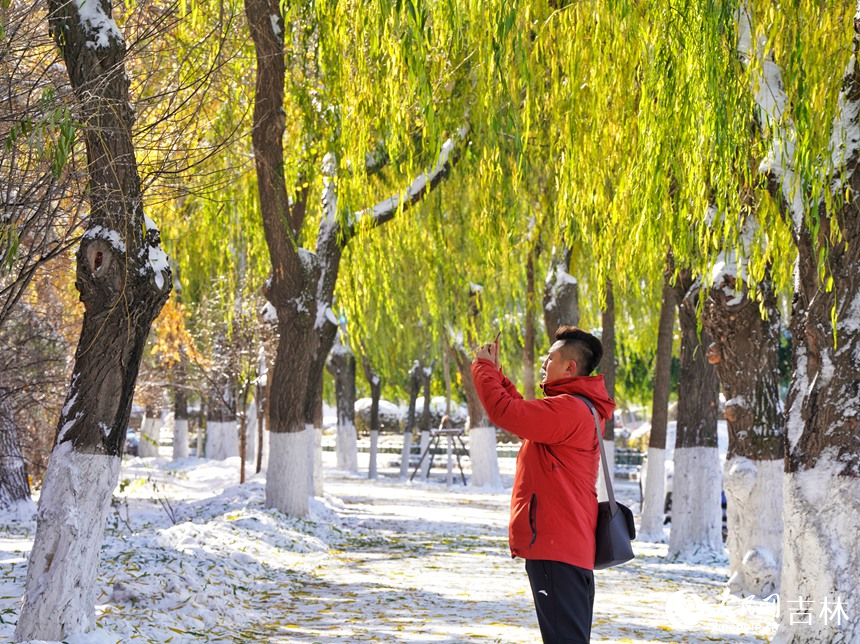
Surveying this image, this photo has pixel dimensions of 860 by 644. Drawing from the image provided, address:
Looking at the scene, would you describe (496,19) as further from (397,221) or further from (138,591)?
(397,221)

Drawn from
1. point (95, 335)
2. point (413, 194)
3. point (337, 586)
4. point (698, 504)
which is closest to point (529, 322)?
point (698, 504)

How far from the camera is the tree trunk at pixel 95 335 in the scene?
5871 mm

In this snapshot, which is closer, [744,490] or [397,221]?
[744,490]

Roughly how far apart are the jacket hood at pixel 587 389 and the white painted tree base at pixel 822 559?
6.97 feet

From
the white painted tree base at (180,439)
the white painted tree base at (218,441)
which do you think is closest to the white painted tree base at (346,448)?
the white painted tree base at (218,441)

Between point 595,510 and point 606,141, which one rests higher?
point 606,141

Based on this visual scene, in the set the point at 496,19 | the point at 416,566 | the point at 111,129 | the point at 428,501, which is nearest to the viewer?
the point at 111,129

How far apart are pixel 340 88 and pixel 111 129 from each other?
4085 mm

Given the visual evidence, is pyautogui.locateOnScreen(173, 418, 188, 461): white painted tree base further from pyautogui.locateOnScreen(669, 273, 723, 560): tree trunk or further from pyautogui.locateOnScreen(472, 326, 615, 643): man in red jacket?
pyautogui.locateOnScreen(472, 326, 615, 643): man in red jacket

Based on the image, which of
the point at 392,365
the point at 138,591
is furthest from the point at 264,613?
the point at 392,365

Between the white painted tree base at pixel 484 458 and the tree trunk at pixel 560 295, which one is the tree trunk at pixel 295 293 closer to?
the tree trunk at pixel 560 295

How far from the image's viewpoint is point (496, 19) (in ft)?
22.9

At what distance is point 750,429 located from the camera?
9.62 meters

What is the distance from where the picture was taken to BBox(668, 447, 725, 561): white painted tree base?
12.6 m
